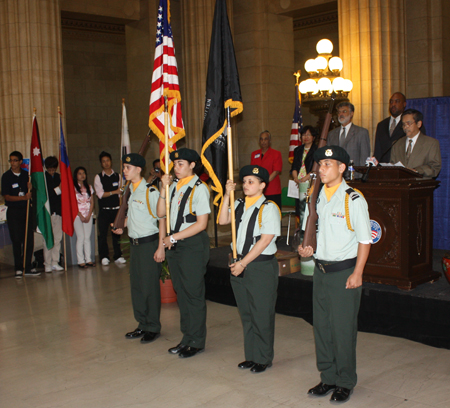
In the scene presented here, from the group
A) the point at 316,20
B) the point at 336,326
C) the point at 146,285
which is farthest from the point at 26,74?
the point at 316,20

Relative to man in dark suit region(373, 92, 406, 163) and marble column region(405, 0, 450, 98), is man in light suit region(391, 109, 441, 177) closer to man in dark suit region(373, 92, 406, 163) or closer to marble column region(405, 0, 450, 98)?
man in dark suit region(373, 92, 406, 163)

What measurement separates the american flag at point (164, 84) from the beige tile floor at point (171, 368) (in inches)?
79.8

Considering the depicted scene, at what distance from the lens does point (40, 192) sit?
848 cm

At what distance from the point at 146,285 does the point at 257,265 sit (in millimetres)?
1413

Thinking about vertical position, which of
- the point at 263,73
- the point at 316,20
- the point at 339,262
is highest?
the point at 316,20

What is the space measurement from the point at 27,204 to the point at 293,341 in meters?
5.36

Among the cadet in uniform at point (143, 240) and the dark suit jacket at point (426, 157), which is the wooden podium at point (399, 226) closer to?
the dark suit jacket at point (426, 157)

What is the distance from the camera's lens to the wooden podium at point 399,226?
5164 mm

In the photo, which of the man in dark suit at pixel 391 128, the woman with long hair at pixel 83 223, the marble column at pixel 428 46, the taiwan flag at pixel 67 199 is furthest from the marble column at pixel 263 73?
the man in dark suit at pixel 391 128

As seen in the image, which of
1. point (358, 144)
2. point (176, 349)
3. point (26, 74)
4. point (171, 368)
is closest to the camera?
point (171, 368)

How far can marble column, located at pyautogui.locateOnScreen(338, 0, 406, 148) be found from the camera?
344 inches

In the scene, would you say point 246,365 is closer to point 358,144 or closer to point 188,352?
point 188,352

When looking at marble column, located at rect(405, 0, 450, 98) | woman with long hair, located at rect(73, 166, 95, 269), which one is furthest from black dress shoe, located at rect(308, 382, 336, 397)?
marble column, located at rect(405, 0, 450, 98)

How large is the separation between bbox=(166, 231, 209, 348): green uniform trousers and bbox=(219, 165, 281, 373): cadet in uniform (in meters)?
0.55
